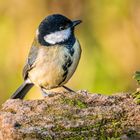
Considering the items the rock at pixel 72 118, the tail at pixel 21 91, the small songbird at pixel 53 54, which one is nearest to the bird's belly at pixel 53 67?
the small songbird at pixel 53 54

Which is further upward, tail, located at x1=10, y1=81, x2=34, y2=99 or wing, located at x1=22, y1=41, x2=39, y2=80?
wing, located at x1=22, y1=41, x2=39, y2=80

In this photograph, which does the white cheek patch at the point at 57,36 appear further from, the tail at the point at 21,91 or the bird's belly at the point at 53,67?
the tail at the point at 21,91

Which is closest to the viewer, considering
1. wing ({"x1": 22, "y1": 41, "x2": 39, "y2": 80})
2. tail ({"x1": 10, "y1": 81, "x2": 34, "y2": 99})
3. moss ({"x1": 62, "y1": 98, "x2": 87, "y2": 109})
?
moss ({"x1": 62, "y1": 98, "x2": 87, "y2": 109})

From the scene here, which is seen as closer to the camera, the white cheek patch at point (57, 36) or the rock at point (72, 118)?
the rock at point (72, 118)

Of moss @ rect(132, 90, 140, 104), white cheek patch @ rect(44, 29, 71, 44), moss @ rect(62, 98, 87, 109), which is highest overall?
white cheek patch @ rect(44, 29, 71, 44)

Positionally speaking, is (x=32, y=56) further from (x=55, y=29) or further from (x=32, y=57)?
(x=55, y=29)

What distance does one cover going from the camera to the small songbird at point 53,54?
5.24m

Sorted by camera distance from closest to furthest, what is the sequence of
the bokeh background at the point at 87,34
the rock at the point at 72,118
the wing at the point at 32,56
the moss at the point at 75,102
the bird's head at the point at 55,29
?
1. the rock at the point at 72,118
2. the moss at the point at 75,102
3. the bird's head at the point at 55,29
4. the wing at the point at 32,56
5. the bokeh background at the point at 87,34

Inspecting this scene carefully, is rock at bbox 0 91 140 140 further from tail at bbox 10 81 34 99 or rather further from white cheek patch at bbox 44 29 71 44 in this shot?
tail at bbox 10 81 34 99

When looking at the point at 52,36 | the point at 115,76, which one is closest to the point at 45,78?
the point at 52,36

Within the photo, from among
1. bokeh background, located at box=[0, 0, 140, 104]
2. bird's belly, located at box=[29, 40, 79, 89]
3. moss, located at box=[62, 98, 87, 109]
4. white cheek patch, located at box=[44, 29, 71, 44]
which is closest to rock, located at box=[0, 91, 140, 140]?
Result: moss, located at box=[62, 98, 87, 109]

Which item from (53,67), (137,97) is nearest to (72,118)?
(137,97)

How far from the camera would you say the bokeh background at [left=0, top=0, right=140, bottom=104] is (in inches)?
271

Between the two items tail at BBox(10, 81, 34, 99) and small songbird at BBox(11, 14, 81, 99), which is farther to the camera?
tail at BBox(10, 81, 34, 99)
